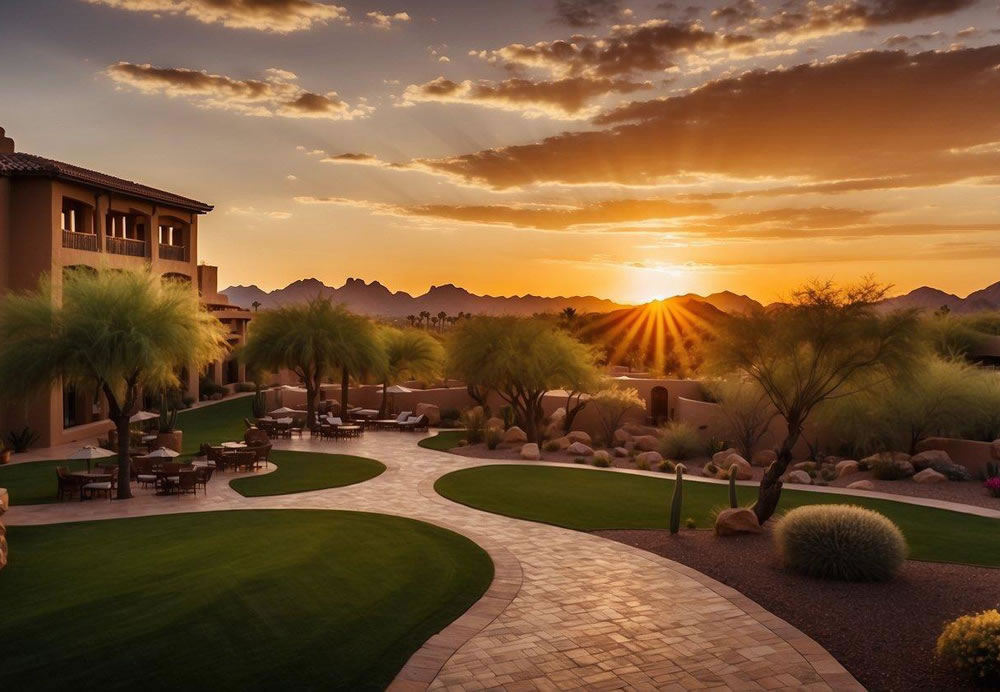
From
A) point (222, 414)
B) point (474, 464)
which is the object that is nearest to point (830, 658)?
point (474, 464)

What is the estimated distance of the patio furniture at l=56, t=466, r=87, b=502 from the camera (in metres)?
20.0

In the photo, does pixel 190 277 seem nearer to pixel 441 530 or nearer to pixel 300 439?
pixel 300 439

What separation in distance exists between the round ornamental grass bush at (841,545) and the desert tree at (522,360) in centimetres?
1973

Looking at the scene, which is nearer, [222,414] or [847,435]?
[847,435]

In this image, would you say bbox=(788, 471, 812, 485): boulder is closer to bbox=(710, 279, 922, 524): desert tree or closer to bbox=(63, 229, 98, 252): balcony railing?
A: bbox=(710, 279, 922, 524): desert tree

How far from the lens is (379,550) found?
14477 mm

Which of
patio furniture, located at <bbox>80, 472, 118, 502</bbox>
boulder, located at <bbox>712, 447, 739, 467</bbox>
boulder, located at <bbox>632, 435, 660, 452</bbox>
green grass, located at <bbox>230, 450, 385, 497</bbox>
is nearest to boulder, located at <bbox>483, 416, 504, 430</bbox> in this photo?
boulder, located at <bbox>632, 435, 660, 452</bbox>

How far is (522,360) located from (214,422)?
1773 centimetres

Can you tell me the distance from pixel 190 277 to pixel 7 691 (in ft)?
123

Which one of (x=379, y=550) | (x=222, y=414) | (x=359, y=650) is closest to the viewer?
(x=359, y=650)

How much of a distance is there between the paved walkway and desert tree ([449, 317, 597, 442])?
16018 mm

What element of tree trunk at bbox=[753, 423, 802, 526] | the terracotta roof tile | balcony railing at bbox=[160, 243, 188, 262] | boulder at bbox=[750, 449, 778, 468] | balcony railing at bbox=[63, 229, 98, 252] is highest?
the terracotta roof tile

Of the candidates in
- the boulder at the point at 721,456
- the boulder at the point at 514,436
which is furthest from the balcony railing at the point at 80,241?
the boulder at the point at 721,456

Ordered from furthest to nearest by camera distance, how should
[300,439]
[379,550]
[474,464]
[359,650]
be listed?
[300,439], [474,464], [379,550], [359,650]
